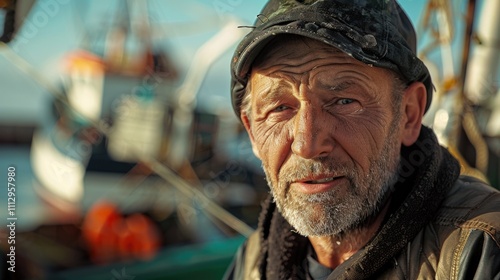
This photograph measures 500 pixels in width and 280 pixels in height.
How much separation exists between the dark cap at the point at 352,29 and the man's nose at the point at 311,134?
17 centimetres

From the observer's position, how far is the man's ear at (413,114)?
5.03 ft

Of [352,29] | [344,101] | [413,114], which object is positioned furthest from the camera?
[413,114]

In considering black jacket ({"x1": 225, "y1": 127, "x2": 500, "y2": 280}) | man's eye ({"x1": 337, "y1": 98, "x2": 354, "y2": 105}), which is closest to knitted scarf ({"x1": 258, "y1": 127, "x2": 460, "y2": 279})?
black jacket ({"x1": 225, "y1": 127, "x2": 500, "y2": 280})

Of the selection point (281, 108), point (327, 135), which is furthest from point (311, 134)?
point (281, 108)

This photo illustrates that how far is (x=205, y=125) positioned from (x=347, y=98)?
7.28m

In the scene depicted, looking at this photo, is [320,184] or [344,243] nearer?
[320,184]

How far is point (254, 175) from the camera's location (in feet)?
29.1

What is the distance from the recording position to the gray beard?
1393 millimetres

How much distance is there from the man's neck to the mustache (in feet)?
0.58

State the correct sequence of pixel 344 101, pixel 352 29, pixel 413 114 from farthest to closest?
pixel 413 114, pixel 344 101, pixel 352 29

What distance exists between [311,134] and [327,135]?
4 centimetres

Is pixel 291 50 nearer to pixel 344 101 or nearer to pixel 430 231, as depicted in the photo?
pixel 344 101

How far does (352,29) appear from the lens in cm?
132

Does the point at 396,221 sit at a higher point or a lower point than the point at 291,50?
lower
